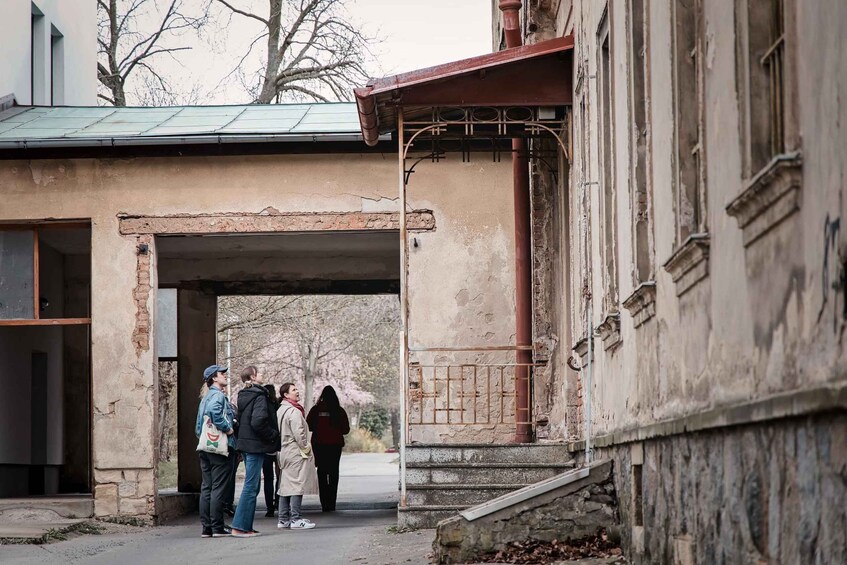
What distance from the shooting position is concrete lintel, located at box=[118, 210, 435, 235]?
16281mm

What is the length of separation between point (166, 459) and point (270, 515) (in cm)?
1827

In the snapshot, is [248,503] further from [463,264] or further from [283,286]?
[283,286]

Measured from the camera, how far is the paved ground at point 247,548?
1140 cm

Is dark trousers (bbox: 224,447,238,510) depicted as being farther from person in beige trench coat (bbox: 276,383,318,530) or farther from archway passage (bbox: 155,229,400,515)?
archway passage (bbox: 155,229,400,515)

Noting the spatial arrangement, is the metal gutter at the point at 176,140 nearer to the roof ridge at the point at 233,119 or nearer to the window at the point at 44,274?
the roof ridge at the point at 233,119

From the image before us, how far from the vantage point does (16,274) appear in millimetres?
16562

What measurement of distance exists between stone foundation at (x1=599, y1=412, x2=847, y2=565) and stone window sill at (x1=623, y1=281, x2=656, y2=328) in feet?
2.69

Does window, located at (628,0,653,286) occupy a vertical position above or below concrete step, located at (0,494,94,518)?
above

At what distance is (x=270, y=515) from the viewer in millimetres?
17484

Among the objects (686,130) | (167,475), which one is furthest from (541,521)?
(167,475)

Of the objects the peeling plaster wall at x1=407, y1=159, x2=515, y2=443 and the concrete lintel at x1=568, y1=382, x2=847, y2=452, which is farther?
the peeling plaster wall at x1=407, y1=159, x2=515, y2=443

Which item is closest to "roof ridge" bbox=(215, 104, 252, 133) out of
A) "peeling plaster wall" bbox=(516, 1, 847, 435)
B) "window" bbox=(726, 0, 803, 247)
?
"peeling plaster wall" bbox=(516, 1, 847, 435)

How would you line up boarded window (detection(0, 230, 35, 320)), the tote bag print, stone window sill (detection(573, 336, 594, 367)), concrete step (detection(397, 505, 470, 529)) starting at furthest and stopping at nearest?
boarded window (detection(0, 230, 35, 320)) < the tote bag print < concrete step (detection(397, 505, 470, 529)) < stone window sill (detection(573, 336, 594, 367))

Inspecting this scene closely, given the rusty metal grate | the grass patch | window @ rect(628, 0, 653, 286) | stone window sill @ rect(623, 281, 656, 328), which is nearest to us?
stone window sill @ rect(623, 281, 656, 328)
